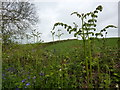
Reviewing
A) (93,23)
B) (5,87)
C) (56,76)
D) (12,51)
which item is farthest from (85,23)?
(12,51)

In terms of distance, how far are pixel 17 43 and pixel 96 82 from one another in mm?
5518

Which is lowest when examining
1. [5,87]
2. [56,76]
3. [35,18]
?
[5,87]

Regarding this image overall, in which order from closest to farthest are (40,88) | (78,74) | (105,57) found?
(40,88)
(78,74)
(105,57)

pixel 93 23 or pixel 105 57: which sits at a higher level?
pixel 93 23

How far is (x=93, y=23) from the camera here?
13.0 feet

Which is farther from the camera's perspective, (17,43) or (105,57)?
(17,43)

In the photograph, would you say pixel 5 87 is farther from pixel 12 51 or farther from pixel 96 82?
pixel 12 51

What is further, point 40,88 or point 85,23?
point 40,88

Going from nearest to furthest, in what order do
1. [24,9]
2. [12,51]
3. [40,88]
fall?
[40,88]
[12,51]
[24,9]

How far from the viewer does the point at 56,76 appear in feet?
14.4

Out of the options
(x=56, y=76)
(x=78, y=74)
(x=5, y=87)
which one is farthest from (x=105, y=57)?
(x=5, y=87)

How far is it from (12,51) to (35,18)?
326 inches

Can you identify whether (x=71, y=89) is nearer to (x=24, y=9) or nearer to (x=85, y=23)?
(x=85, y=23)

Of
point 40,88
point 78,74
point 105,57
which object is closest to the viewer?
point 40,88
